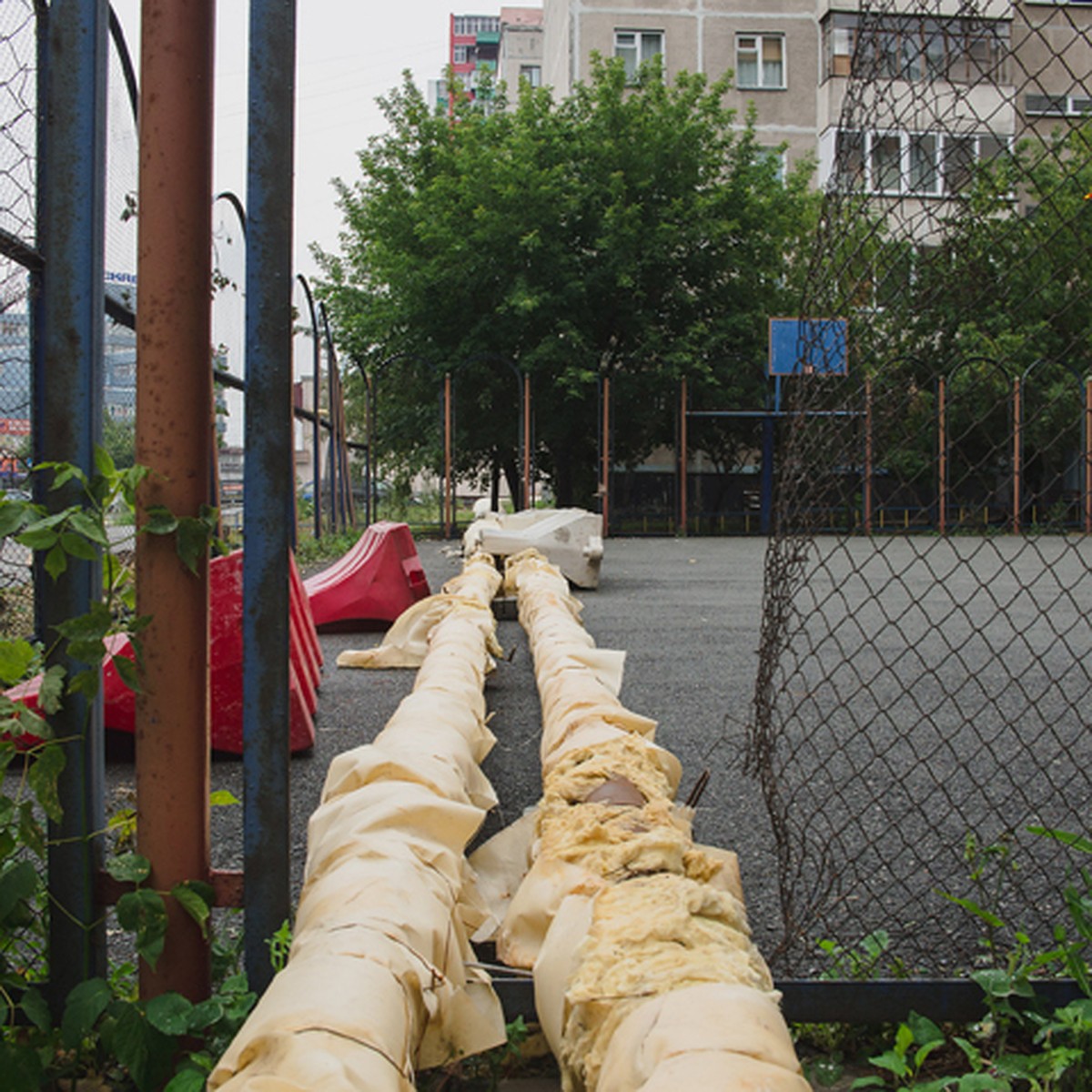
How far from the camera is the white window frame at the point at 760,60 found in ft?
94.0

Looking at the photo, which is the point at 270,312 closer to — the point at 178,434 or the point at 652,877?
the point at 178,434

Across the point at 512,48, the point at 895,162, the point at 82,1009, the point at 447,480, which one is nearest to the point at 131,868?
the point at 82,1009

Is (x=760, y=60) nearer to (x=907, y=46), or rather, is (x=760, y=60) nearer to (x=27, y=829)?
(x=907, y=46)

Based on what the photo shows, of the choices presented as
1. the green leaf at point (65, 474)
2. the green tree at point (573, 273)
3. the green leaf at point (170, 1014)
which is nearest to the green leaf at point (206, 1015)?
the green leaf at point (170, 1014)

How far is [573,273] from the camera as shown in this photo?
20578 millimetres

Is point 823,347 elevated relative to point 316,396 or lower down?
lower down

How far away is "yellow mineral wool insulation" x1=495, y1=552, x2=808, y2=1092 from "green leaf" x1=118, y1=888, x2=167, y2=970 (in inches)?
20.4

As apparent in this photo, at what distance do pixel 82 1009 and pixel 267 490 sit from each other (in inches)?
28.7

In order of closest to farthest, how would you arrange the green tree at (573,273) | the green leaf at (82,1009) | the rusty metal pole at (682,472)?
the green leaf at (82,1009), the rusty metal pole at (682,472), the green tree at (573,273)

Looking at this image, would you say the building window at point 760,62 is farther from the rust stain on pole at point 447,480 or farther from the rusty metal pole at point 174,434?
the rusty metal pole at point 174,434

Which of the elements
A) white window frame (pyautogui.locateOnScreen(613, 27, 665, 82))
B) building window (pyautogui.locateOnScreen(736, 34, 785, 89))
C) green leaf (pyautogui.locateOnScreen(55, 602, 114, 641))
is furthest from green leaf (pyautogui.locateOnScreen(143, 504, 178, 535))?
building window (pyautogui.locateOnScreen(736, 34, 785, 89))

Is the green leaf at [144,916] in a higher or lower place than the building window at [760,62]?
lower

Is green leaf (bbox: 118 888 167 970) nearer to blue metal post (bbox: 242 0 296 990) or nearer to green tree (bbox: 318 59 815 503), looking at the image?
blue metal post (bbox: 242 0 296 990)

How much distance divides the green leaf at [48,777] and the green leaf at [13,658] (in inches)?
4.1
